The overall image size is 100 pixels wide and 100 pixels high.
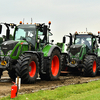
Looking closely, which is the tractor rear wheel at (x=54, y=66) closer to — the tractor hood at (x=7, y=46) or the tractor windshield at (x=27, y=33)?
the tractor windshield at (x=27, y=33)

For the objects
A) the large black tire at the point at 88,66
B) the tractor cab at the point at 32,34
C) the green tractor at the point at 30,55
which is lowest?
the large black tire at the point at 88,66

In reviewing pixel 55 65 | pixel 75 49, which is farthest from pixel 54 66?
pixel 75 49

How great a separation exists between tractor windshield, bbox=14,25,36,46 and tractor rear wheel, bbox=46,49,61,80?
149cm

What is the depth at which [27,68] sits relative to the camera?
1108 centimetres

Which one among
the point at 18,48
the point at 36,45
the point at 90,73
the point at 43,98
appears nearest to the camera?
the point at 43,98

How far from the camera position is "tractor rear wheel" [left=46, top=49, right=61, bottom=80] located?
43.5 ft

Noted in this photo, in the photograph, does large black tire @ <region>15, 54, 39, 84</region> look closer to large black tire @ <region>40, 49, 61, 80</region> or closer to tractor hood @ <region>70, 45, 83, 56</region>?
large black tire @ <region>40, 49, 61, 80</region>

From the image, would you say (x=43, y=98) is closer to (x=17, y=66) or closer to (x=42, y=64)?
(x=17, y=66)

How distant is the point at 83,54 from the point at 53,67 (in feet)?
13.0

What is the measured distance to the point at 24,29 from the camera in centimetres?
1300

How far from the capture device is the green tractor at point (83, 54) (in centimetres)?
1691

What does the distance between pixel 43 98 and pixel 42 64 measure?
4.56 m

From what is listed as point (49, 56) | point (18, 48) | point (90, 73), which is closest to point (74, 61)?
point (90, 73)

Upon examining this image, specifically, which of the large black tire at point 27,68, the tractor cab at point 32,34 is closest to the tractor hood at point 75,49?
the tractor cab at point 32,34
